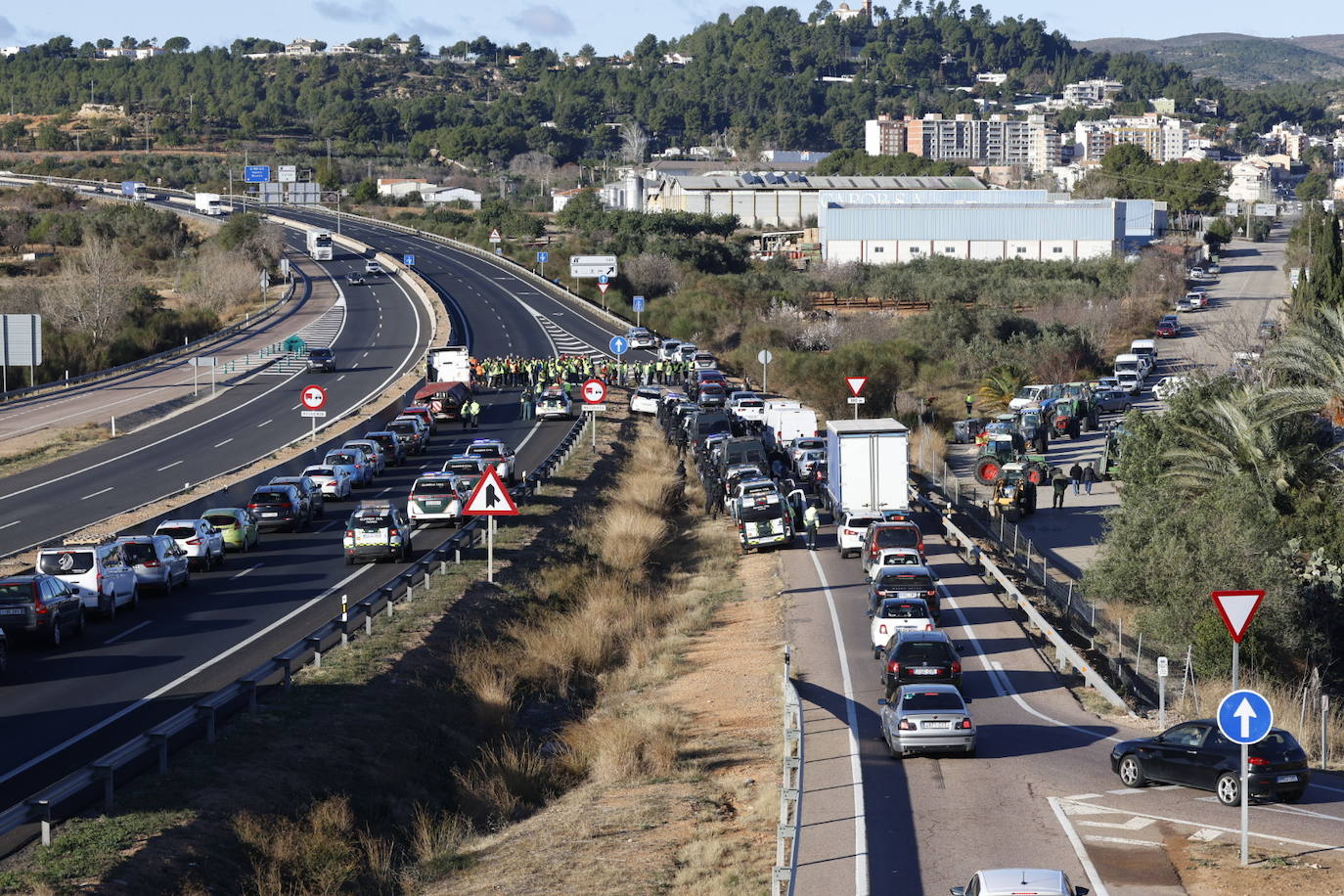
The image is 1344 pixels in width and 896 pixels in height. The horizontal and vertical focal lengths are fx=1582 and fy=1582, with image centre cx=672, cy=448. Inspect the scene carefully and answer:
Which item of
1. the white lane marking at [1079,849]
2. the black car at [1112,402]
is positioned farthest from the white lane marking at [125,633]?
the black car at [1112,402]

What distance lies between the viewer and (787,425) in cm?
5209

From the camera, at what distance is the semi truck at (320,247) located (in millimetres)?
124875

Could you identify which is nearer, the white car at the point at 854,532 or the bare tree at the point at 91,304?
the white car at the point at 854,532

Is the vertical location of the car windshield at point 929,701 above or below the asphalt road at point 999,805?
above

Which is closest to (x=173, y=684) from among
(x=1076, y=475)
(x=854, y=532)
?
(x=854, y=532)

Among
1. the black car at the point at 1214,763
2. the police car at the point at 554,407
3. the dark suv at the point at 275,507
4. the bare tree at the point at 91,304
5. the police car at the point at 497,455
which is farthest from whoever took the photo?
the bare tree at the point at 91,304

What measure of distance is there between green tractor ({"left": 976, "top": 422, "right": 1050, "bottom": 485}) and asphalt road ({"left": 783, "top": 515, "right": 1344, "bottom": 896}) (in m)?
22.7

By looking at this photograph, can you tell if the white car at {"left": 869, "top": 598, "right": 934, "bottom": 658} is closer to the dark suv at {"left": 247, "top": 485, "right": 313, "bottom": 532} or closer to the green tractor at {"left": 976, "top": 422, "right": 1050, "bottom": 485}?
the dark suv at {"left": 247, "top": 485, "right": 313, "bottom": 532}

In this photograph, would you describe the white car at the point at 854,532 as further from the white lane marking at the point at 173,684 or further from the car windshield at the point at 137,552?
the car windshield at the point at 137,552

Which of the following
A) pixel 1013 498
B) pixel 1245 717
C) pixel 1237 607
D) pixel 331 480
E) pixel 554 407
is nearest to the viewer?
pixel 1245 717

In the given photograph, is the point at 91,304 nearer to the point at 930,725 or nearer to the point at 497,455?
the point at 497,455

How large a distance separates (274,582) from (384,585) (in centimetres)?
295

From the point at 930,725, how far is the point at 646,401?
43.1m

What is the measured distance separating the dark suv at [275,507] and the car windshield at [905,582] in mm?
16210
